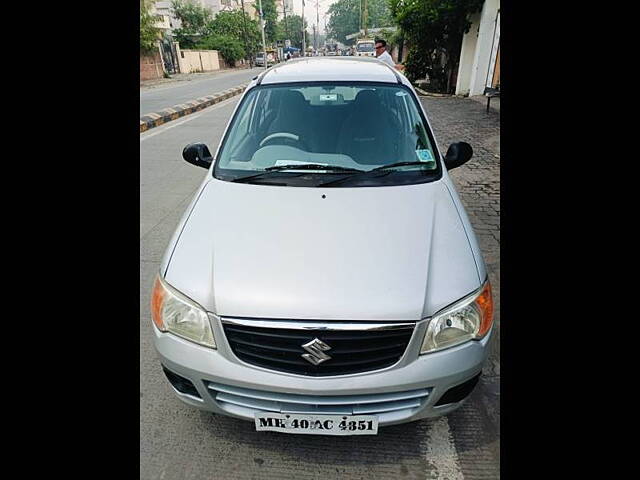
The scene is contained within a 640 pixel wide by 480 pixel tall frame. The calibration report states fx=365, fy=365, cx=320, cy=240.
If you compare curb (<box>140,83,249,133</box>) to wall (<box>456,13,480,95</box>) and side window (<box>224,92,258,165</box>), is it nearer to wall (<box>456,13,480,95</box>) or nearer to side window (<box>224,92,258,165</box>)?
side window (<box>224,92,258,165</box>)

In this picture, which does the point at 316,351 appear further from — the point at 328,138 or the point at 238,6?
the point at 238,6

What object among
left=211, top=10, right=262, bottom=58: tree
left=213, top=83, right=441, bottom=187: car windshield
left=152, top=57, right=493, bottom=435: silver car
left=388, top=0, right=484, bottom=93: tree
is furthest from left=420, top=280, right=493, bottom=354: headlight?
left=211, top=10, right=262, bottom=58: tree

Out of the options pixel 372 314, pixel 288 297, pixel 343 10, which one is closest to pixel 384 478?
pixel 372 314

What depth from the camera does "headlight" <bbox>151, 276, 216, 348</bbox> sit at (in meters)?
1.54

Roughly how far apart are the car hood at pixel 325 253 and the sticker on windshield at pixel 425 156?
0.76ft

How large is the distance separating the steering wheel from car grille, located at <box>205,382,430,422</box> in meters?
1.54

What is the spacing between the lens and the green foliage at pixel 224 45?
41281mm

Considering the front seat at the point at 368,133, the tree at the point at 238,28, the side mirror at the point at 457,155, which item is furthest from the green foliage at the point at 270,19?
the side mirror at the point at 457,155

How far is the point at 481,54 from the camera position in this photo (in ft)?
35.6

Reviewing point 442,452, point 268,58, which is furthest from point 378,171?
point 268,58

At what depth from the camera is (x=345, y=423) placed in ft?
4.94

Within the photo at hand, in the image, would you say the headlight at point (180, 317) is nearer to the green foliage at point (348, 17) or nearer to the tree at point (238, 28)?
the tree at point (238, 28)
